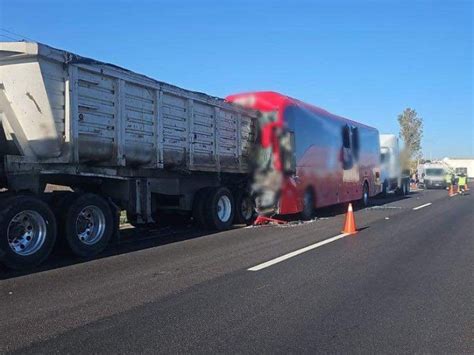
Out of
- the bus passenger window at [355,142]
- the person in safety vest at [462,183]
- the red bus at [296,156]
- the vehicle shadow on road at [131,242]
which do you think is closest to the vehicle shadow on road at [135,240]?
the vehicle shadow on road at [131,242]

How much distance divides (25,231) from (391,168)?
908 inches

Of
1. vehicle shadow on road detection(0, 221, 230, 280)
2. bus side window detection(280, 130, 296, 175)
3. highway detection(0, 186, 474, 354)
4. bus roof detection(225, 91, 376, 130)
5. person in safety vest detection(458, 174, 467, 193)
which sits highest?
bus roof detection(225, 91, 376, 130)

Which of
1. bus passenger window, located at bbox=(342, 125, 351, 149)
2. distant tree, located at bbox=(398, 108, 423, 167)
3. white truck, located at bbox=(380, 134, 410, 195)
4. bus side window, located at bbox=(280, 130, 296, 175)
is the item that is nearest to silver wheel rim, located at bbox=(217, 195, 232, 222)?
bus side window, located at bbox=(280, 130, 296, 175)

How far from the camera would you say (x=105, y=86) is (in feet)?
30.6

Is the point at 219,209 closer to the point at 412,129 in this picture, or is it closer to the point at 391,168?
the point at 391,168

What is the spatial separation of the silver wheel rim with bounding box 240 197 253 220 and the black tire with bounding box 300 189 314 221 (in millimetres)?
1696

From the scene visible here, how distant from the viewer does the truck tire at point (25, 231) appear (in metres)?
7.47

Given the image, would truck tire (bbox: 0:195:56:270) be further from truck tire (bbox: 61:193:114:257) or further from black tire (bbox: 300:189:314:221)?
black tire (bbox: 300:189:314:221)

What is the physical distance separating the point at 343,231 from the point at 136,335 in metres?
8.29

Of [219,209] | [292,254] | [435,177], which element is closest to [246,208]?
[219,209]

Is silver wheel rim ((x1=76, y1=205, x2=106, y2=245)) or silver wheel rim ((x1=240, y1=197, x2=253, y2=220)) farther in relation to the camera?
silver wheel rim ((x1=240, y1=197, x2=253, y2=220))

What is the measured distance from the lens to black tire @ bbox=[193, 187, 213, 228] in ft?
41.5

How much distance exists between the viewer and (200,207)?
12664 mm

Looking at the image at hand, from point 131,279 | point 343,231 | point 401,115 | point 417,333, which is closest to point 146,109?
point 131,279
